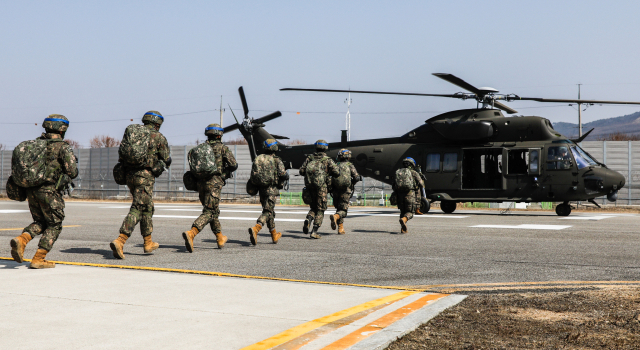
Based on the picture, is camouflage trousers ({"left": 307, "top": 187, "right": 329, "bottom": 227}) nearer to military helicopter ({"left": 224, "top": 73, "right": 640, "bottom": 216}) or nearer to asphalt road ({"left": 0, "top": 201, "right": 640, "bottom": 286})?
asphalt road ({"left": 0, "top": 201, "right": 640, "bottom": 286})

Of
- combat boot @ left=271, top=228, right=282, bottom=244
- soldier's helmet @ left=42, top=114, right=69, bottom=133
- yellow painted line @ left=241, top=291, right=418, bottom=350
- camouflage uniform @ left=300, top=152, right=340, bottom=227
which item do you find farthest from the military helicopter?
yellow painted line @ left=241, top=291, right=418, bottom=350

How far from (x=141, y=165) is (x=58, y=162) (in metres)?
1.27

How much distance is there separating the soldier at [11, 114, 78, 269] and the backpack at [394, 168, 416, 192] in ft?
24.9

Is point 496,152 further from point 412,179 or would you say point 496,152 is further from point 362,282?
point 362,282

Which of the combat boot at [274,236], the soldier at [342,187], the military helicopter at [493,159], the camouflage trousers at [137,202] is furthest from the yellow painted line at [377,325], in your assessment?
the military helicopter at [493,159]

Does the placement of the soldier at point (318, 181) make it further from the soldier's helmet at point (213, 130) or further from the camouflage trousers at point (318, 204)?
the soldier's helmet at point (213, 130)

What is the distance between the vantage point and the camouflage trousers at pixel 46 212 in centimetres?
660

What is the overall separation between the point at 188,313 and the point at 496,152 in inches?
624

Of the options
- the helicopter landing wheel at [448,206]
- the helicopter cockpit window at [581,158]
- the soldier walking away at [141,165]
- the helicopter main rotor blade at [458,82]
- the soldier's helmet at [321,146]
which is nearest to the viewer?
the soldier walking away at [141,165]

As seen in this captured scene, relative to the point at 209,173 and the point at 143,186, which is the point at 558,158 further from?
the point at 143,186

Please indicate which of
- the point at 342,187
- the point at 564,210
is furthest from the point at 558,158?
the point at 342,187

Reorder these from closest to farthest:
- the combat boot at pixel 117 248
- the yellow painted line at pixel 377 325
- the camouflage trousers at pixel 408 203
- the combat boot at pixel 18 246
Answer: the yellow painted line at pixel 377 325 → the combat boot at pixel 18 246 → the combat boot at pixel 117 248 → the camouflage trousers at pixel 408 203

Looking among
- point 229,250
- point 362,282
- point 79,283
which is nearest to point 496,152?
point 229,250

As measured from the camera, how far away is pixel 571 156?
17.5 metres
